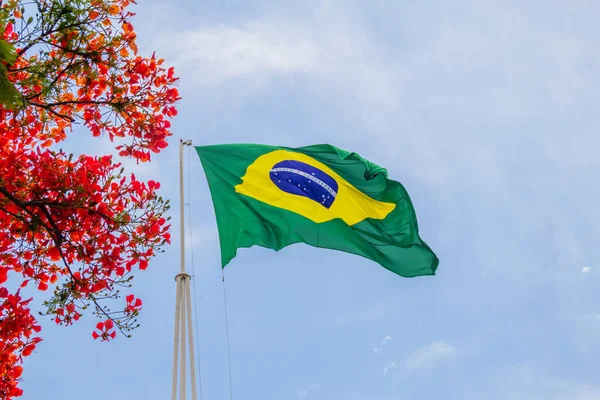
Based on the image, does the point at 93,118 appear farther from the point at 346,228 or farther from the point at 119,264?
the point at 346,228

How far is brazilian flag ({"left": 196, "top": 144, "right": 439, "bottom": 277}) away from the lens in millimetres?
12180

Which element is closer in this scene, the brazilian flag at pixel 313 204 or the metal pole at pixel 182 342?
the metal pole at pixel 182 342

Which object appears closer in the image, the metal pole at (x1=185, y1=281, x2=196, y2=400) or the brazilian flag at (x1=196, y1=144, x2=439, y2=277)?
the metal pole at (x1=185, y1=281, x2=196, y2=400)

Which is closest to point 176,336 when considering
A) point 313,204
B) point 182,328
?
point 182,328

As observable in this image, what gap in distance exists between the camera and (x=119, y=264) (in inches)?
362

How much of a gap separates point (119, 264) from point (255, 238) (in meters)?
3.18

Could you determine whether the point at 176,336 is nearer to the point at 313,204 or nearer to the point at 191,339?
the point at 191,339

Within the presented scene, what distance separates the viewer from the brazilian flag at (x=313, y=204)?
12.2 meters

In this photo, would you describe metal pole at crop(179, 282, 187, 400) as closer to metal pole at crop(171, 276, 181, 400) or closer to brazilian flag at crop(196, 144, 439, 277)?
metal pole at crop(171, 276, 181, 400)

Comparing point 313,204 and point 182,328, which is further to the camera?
point 313,204

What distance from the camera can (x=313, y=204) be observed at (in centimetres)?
1315

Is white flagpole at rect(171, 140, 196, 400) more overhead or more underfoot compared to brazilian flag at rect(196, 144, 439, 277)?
more underfoot

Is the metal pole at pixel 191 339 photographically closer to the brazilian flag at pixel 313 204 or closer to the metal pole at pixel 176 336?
the metal pole at pixel 176 336

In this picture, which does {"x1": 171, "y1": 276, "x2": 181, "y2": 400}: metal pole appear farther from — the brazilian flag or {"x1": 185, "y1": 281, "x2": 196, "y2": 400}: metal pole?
the brazilian flag
